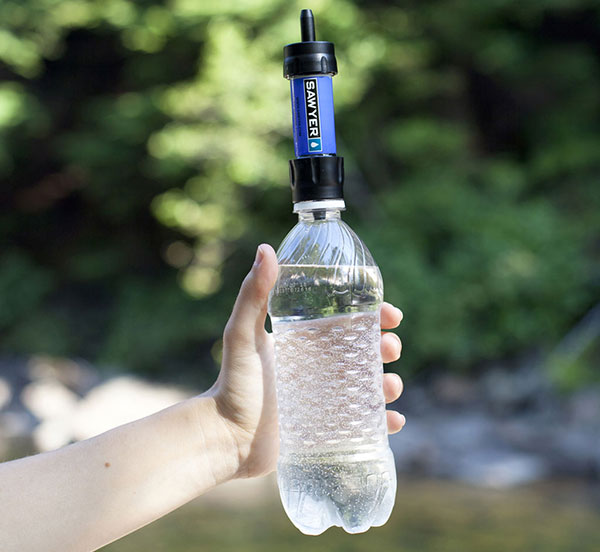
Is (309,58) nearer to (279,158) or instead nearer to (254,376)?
(254,376)

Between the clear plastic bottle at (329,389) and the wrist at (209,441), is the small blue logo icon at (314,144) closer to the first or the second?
the clear plastic bottle at (329,389)

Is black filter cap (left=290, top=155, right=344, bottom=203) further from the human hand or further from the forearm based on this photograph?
the forearm

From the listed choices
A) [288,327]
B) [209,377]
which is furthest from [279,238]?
[288,327]

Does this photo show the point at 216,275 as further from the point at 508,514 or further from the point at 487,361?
the point at 508,514

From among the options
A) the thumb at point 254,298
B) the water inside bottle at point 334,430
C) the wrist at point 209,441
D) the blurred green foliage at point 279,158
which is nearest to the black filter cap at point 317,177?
the thumb at point 254,298

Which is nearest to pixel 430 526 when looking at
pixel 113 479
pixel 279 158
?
pixel 279 158

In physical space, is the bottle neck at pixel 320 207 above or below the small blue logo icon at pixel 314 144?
below

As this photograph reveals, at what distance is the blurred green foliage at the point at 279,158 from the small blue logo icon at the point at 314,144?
6700 millimetres

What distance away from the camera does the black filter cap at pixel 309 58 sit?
140cm

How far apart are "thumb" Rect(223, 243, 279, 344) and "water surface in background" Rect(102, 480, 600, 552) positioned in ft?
15.7

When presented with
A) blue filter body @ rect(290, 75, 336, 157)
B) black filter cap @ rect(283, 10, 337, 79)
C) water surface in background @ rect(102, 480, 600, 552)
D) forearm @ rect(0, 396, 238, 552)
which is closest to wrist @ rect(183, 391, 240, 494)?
forearm @ rect(0, 396, 238, 552)

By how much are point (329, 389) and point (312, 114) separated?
55 centimetres

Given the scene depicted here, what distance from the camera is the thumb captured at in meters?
1.51

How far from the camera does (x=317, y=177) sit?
144 cm
